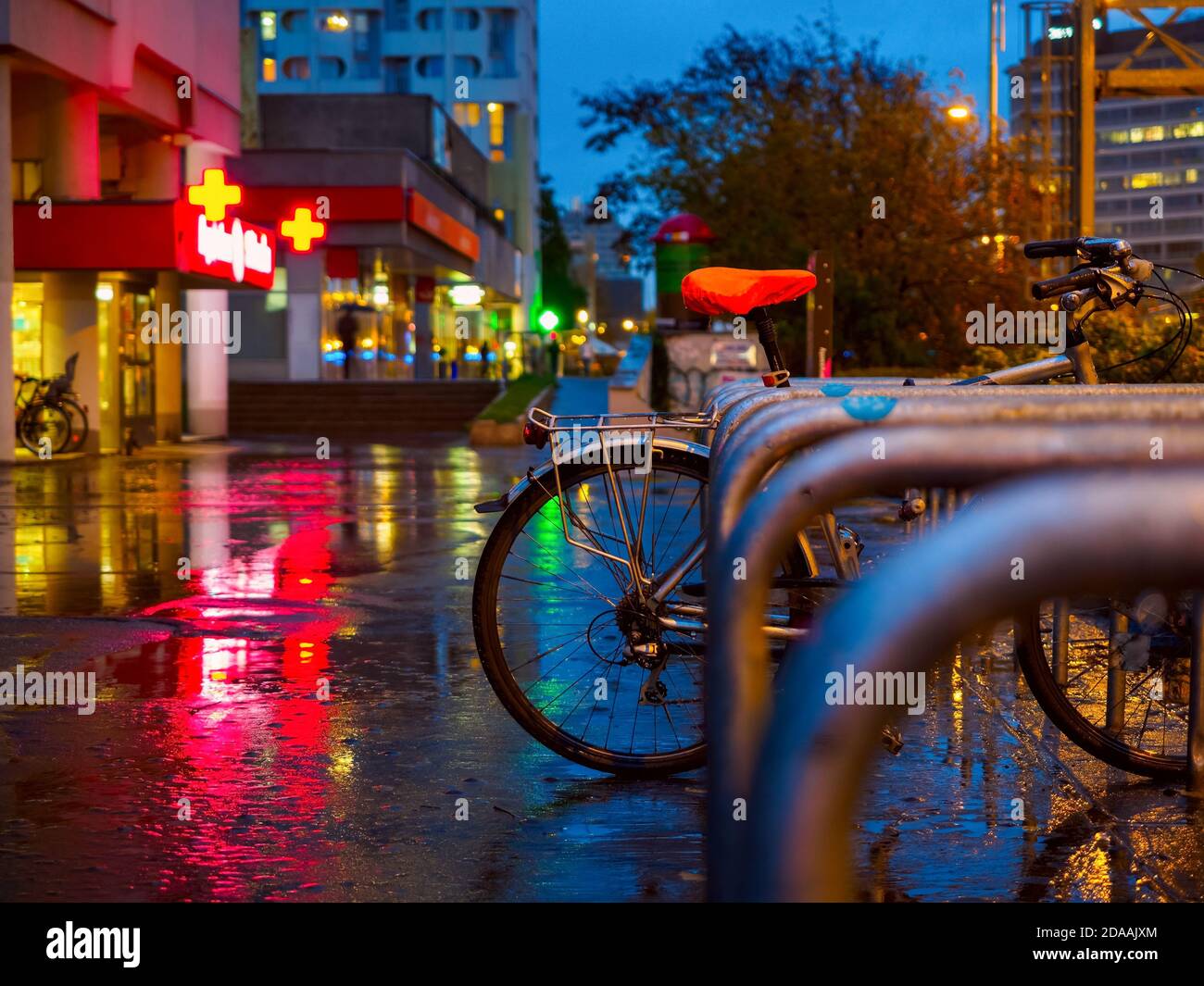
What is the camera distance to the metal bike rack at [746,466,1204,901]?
4.97ft

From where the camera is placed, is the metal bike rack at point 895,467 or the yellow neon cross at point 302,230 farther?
the yellow neon cross at point 302,230

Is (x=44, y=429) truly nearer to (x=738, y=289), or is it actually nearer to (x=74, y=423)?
(x=74, y=423)

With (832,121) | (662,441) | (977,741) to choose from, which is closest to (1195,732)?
(977,741)

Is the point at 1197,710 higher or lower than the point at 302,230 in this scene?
lower

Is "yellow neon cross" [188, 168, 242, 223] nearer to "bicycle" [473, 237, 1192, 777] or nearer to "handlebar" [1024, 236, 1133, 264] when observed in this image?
"bicycle" [473, 237, 1192, 777]

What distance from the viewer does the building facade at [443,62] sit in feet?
304

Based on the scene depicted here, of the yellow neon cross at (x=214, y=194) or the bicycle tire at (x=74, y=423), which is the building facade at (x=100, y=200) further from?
the bicycle tire at (x=74, y=423)

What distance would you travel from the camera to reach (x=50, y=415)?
2452 centimetres

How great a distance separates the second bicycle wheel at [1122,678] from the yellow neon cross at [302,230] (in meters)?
33.6

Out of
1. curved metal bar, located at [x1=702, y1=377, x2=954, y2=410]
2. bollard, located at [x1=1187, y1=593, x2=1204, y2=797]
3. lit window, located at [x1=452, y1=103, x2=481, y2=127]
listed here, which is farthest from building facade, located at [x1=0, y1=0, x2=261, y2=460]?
lit window, located at [x1=452, y1=103, x2=481, y2=127]

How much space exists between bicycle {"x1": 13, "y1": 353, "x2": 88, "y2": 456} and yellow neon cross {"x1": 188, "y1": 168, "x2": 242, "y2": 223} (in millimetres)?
3169

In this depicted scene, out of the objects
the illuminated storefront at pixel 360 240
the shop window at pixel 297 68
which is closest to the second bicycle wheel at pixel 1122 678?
the illuminated storefront at pixel 360 240

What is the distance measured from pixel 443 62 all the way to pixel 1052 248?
93268 mm

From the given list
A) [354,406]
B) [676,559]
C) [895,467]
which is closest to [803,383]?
[676,559]
